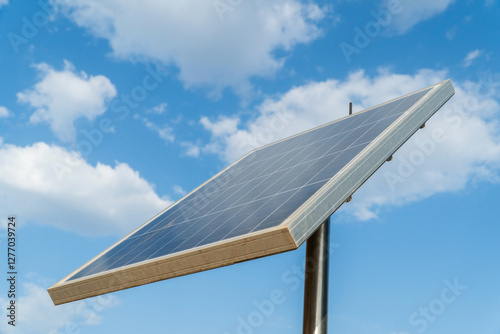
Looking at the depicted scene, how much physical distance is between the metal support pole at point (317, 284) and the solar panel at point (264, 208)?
1.54 m

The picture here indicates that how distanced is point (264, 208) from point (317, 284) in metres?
2.44

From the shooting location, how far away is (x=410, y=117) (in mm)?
11062

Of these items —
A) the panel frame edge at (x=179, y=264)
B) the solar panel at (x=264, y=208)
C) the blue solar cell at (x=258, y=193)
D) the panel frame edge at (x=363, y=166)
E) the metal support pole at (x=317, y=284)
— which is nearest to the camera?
the panel frame edge at (x=179, y=264)

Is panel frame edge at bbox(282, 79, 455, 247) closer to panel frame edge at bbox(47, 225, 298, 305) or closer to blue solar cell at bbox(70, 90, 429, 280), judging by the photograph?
blue solar cell at bbox(70, 90, 429, 280)

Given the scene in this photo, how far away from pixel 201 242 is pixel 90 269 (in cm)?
389

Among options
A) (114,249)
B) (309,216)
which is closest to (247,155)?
(114,249)

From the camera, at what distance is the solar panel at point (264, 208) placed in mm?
8414

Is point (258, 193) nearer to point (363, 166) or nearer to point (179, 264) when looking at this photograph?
point (363, 166)

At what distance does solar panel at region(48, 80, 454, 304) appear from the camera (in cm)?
841

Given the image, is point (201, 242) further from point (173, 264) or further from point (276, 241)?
point (276, 241)

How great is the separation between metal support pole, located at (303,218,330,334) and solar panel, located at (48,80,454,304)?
154 centimetres

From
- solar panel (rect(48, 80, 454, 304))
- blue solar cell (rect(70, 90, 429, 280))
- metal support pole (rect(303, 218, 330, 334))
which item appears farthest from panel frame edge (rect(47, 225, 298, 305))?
metal support pole (rect(303, 218, 330, 334))

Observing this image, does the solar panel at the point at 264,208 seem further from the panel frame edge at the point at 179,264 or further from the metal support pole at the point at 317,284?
the metal support pole at the point at 317,284

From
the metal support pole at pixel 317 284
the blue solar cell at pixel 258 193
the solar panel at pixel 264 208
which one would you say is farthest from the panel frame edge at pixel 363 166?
the metal support pole at pixel 317 284
